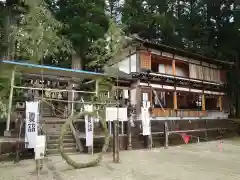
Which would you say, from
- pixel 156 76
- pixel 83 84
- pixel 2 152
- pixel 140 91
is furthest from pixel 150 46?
pixel 2 152

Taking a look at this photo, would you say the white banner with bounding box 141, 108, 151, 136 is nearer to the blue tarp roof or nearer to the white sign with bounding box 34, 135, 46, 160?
the blue tarp roof

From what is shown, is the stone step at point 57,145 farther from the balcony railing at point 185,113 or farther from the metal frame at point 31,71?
the balcony railing at point 185,113

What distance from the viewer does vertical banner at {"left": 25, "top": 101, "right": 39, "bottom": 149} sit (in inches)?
393

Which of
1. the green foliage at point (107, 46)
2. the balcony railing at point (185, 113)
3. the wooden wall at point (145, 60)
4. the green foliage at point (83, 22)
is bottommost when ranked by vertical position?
the balcony railing at point (185, 113)

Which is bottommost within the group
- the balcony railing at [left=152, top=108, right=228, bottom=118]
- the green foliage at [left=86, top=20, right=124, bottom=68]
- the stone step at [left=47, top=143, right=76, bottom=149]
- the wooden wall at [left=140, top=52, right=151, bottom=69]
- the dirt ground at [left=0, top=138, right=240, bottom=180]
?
the dirt ground at [left=0, top=138, right=240, bottom=180]

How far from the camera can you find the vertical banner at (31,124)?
9984 mm

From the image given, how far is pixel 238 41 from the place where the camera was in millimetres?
25891

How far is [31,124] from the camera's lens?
10.1 m

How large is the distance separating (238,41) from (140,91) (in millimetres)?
15164

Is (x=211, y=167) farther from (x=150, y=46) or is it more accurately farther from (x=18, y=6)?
(x=18, y=6)

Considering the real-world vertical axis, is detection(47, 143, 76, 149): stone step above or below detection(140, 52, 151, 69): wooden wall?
below

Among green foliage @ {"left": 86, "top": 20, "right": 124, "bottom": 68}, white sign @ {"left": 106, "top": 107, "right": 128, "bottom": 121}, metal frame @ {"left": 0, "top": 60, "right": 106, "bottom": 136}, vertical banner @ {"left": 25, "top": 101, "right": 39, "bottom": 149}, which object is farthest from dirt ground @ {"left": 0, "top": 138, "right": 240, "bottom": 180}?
green foliage @ {"left": 86, "top": 20, "right": 124, "bottom": 68}

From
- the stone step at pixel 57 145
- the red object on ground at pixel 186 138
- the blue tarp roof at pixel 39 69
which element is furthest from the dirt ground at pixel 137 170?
the red object on ground at pixel 186 138

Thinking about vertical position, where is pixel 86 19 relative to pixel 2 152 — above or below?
above
